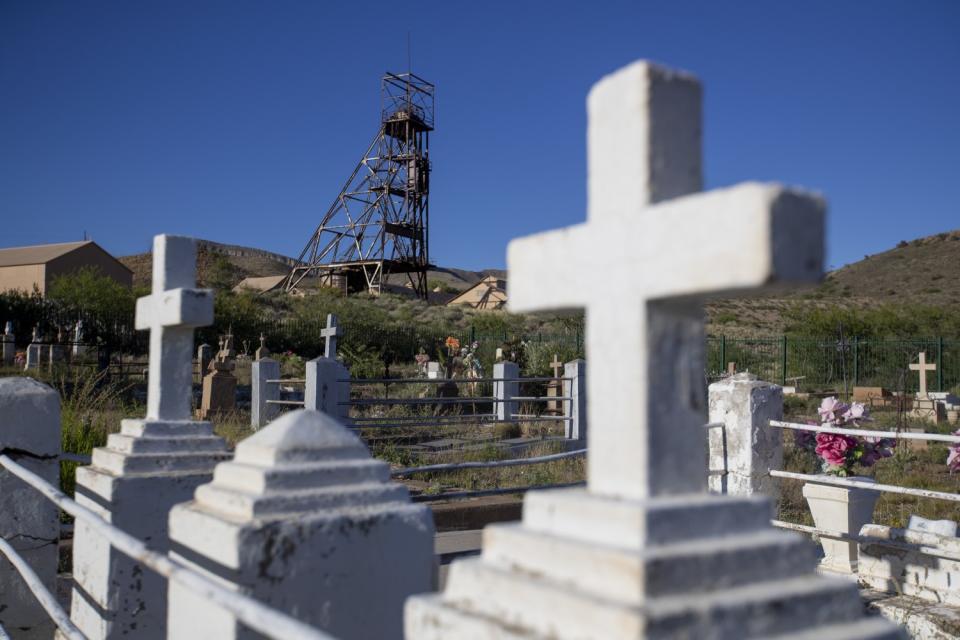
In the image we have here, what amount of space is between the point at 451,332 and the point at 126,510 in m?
25.6

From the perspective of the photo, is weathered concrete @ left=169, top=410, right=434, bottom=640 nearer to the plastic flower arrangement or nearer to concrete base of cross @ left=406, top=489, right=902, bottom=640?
concrete base of cross @ left=406, top=489, right=902, bottom=640

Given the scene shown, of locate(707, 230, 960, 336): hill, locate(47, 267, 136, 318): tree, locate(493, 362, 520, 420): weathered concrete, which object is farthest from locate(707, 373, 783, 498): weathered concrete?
locate(707, 230, 960, 336): hill

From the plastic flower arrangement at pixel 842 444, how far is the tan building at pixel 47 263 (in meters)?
35.1

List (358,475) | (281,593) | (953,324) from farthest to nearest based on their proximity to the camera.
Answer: (953,324) < (358,475) < (281,593)

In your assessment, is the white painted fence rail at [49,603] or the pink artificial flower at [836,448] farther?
the pink artificial flower at [836,448]

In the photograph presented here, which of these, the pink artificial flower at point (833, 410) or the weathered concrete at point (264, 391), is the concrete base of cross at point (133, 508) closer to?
the pink artificial flower at point (833, 410)

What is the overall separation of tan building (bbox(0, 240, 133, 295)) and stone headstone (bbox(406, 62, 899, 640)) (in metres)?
37.4

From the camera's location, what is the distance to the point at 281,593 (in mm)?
1910

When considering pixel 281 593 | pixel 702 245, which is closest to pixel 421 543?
pixel 281 593

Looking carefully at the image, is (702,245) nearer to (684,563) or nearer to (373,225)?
(684,563)

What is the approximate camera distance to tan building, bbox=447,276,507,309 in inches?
1719

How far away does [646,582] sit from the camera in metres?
1.11

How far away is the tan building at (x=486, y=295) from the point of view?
1719 inches

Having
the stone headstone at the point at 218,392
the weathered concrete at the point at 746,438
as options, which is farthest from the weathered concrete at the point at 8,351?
the weathered concrete at the point at 746,438
